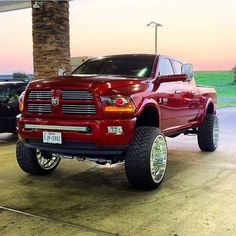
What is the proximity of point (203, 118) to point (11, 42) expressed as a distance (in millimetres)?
11861

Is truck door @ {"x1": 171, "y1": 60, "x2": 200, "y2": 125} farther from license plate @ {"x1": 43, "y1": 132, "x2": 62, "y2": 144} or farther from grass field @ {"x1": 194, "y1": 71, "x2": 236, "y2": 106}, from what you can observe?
grass field @ {"x1": 194, "y1": 71, "x2": 236, "y2": 106}

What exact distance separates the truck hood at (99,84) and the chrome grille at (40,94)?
2.0 inches

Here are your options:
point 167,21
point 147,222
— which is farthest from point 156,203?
point 167,21

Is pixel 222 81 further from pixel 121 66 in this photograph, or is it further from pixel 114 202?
pixel 114 202

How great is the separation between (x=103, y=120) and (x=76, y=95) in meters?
0.44

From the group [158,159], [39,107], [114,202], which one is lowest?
[114,202]

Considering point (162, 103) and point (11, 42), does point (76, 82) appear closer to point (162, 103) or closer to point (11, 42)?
point (162, 103)

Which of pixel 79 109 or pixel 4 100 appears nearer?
pixel 79 109

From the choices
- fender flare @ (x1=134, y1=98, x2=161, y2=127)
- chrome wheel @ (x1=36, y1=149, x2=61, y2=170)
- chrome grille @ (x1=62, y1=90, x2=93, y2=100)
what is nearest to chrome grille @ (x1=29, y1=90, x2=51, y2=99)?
chrome grille @ (x1=62, y1=90, x2=93, y2=100)

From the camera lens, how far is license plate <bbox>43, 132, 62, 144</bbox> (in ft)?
14.7

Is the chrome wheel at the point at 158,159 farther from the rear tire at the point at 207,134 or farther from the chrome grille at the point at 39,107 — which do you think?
the rear tire at the point at 207,134

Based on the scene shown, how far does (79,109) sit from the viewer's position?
4414mm

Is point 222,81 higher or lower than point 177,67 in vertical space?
lower

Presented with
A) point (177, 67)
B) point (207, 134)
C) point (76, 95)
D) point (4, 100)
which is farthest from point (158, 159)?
point (4, 100)
